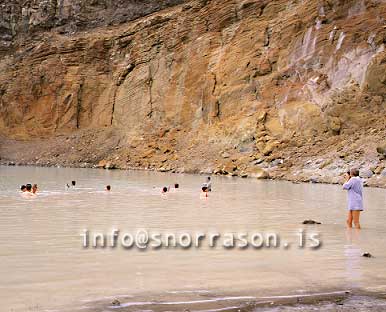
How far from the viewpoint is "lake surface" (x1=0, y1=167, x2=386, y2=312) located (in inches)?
253

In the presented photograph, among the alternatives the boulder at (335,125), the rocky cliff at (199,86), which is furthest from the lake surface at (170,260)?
the boulder at (335,125)

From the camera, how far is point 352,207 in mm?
11656

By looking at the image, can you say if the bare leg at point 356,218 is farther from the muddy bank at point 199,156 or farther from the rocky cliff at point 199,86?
the rocky cliff at point 199,86

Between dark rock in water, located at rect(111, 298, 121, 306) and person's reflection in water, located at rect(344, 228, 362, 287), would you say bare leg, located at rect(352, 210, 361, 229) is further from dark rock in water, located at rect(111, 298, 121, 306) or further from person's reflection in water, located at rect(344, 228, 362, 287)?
dark rock in water, located at rect(111, 298, 121, 306)

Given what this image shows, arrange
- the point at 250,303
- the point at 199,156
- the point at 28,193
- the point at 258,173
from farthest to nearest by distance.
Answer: the point at 199,156 → the point at 258,173 → the point at 28,193 → the point at 250,303

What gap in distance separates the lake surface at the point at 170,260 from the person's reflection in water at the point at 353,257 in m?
0.01

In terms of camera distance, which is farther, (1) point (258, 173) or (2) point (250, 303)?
(1) point (258, 173)

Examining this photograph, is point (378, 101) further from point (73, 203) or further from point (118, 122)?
point (118, 122)

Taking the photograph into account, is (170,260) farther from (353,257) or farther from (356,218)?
(356,218)

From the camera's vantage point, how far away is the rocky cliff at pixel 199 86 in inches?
1249

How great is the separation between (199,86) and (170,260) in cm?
3515

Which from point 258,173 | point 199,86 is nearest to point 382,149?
point 258,173

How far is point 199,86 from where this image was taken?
140ft

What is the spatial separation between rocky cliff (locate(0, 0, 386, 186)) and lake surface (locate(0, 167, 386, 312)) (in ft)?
42.9
